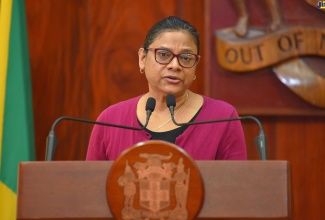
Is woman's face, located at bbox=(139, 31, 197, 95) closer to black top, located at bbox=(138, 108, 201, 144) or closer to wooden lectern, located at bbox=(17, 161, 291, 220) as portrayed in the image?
black top, located at bbox=(138, 108, 201, 144)

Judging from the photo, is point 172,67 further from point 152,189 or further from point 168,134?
point 152,189

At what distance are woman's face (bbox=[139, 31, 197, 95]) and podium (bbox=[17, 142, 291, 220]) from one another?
717mm

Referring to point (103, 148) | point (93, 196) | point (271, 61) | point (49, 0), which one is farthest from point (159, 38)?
point (49, 0)

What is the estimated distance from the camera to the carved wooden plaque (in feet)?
4.76

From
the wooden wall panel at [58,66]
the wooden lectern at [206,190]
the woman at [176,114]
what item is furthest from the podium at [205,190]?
the wooden wall panel at [58,66]

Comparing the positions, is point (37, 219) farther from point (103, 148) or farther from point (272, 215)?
point (103, 148)

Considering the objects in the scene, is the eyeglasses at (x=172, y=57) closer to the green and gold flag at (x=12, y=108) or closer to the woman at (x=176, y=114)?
Answer: the woman at (x=176, y=114)

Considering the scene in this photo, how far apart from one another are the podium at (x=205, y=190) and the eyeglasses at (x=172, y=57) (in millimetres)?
722

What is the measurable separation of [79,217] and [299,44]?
1992 mm

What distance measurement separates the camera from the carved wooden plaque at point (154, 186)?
145 cm

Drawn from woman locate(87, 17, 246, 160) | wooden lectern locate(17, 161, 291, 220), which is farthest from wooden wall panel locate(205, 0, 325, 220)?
wooden lectern locate(17, 161, 291, 220)

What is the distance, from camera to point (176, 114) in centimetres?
227

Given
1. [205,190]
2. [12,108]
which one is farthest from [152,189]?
[12,108]

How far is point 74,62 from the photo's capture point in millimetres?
3346
